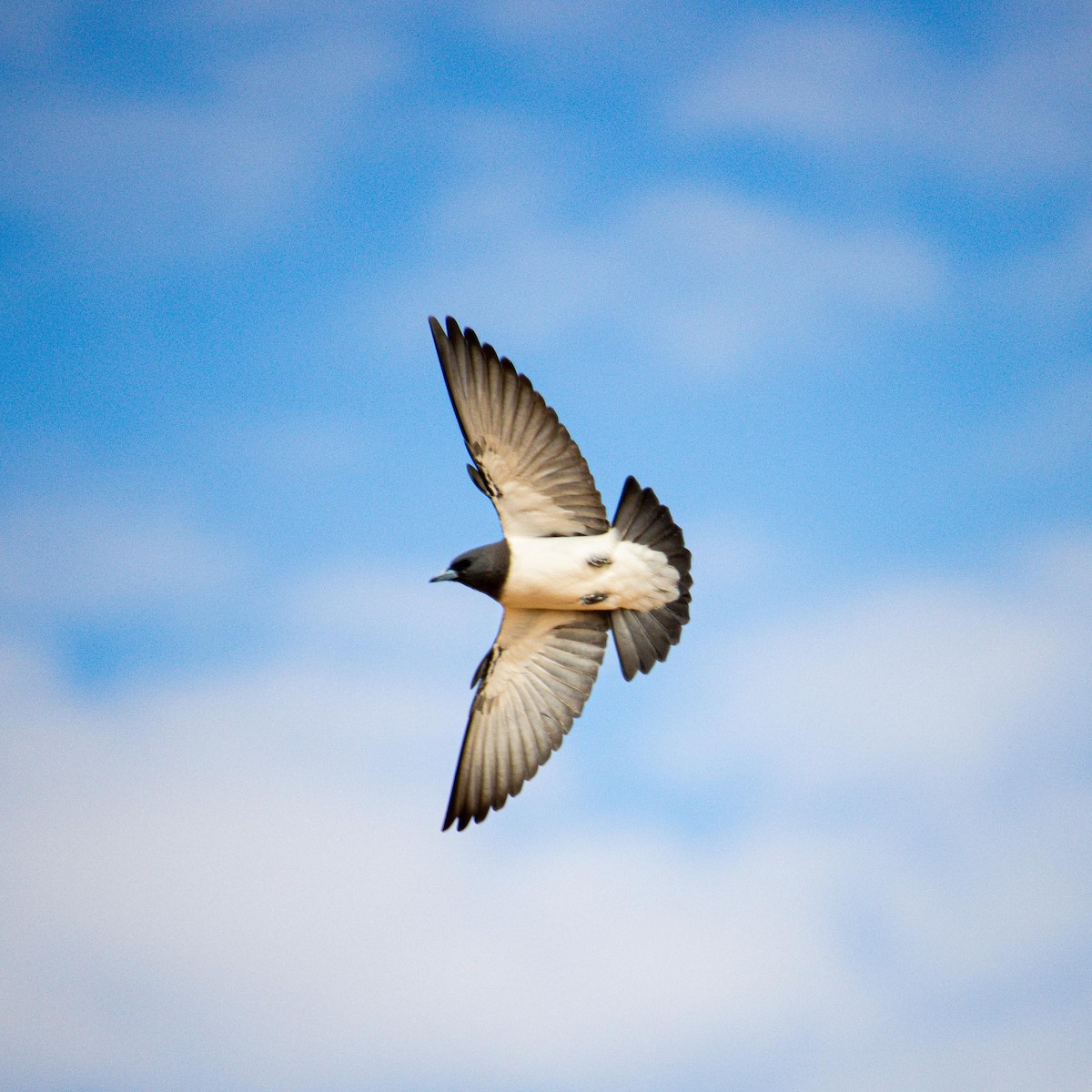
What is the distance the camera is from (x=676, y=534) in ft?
35.9

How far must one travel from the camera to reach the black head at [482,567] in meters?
10.8

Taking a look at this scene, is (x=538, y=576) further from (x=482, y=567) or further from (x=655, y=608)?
(x=655, y=608)

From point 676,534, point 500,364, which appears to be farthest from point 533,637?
point 500,364

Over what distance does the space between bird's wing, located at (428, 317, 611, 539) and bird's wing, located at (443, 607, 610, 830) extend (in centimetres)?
101

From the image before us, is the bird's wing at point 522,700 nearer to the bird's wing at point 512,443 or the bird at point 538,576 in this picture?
the bird at point 538,576

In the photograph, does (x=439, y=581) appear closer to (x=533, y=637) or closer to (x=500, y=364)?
(x=533, y=637)

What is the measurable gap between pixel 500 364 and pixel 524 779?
3.57 m

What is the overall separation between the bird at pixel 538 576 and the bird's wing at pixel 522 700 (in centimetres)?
1

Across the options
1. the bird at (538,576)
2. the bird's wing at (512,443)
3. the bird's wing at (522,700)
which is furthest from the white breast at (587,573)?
the bird's wing at (522,700)

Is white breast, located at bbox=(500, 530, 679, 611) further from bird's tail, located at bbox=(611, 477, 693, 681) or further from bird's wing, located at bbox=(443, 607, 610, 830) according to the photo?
bird's wing, located at bbox=(443, 607, 610, 830)

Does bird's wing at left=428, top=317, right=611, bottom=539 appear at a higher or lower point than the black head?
higher

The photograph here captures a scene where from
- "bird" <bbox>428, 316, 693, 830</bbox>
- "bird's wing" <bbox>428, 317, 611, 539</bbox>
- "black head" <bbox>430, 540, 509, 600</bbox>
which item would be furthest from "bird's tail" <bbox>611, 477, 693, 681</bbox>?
"black head" <bbox>430, 540, 509, 600</bbox>

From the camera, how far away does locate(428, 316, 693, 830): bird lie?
34.4 feet

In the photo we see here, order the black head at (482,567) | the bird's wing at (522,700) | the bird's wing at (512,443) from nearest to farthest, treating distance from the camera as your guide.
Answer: the bird's wing at (512,443) < the black head at (482,567) < the bird's wing at (522,700)
